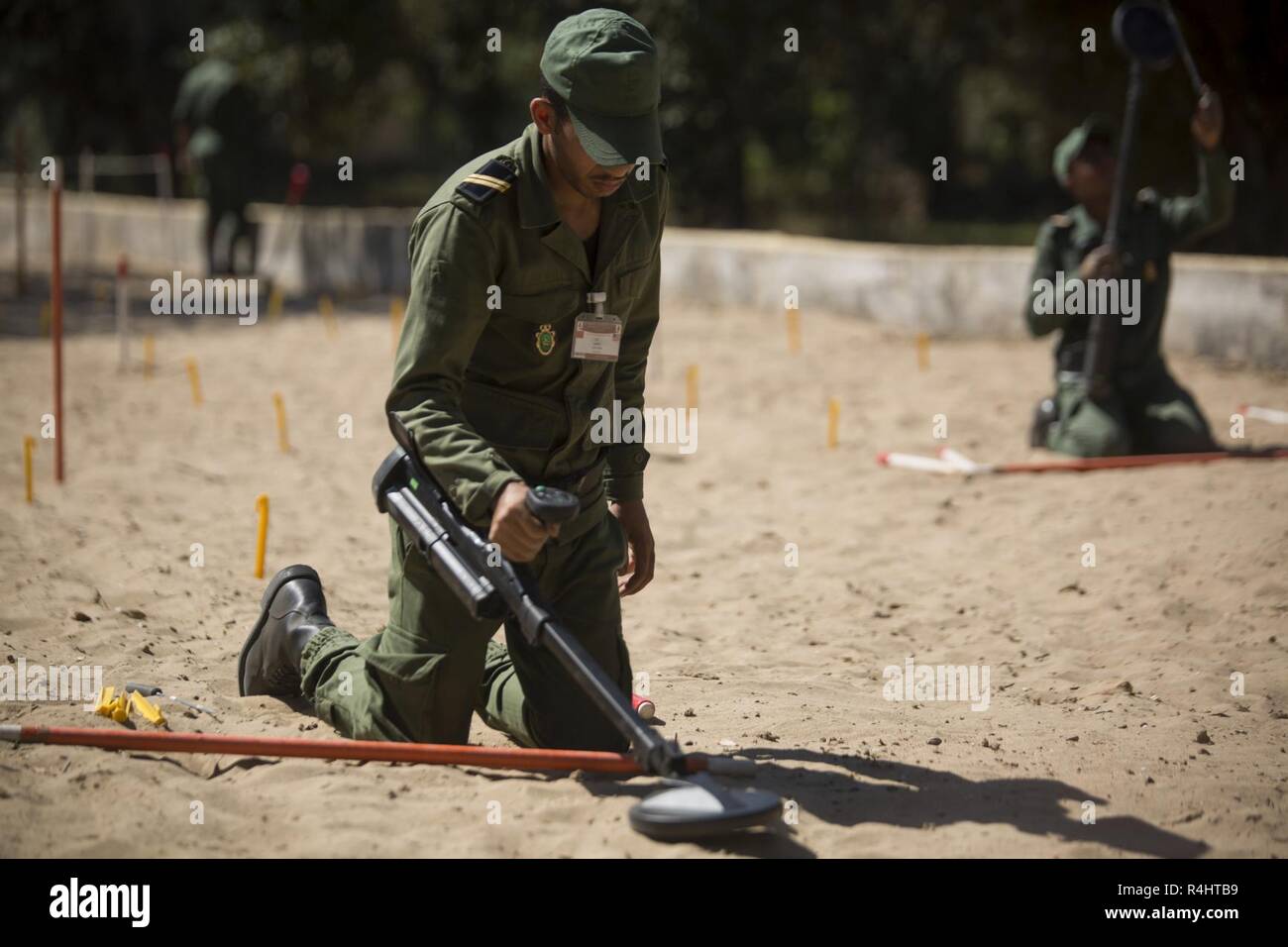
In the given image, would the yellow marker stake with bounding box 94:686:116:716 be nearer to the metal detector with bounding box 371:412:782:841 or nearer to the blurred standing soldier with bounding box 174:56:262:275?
the metal detector with bounding box 371:412:782:841

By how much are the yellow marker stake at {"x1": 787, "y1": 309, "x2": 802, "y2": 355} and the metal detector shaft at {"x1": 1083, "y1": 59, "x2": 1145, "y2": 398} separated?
3622 millimetres

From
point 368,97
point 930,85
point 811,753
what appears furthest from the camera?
point 930,85

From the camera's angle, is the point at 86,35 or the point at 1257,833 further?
the point at 86,35

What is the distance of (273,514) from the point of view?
6.99 meters

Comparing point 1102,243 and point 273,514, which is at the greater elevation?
point 1102,243

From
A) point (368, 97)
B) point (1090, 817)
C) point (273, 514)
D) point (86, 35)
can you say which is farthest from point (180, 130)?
point (1090, 817)

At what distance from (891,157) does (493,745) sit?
23703 millimetres

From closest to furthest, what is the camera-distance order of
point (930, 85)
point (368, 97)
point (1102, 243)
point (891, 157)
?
point (1102, 243)
point (368, 97)
point (930, 85)
point (891, 157)

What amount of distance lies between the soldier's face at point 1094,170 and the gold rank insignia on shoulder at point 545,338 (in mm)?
4769

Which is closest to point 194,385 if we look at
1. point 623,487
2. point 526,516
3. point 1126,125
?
point 1126,125

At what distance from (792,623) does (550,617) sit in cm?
217

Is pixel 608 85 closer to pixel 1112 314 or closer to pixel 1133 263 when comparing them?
pixel 1112 314

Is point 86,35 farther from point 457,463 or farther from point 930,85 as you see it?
point 457,463

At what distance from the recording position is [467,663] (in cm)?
388
